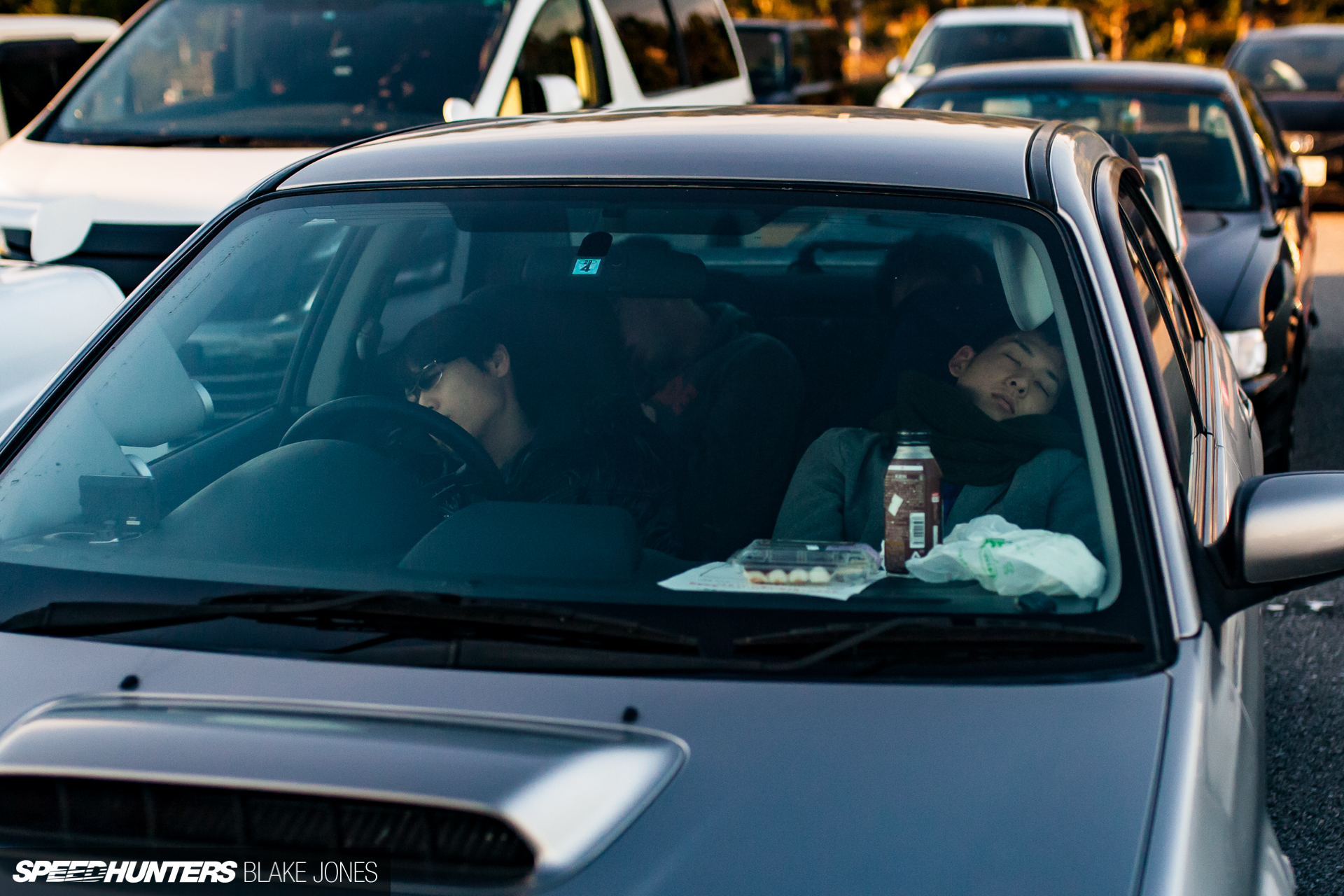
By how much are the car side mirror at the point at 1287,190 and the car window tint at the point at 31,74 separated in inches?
237

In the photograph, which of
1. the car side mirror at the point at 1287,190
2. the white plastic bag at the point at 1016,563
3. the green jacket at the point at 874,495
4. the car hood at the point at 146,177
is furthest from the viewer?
the car side mirror at the point at 1287,190

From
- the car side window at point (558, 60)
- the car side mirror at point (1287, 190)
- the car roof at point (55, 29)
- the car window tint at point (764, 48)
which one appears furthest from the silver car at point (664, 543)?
the car window tint at point (764, 48)

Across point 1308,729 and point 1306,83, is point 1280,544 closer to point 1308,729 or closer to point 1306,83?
point 1308,729

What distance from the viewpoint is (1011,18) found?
14227 mm

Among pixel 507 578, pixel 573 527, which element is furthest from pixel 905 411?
pixel 507 578

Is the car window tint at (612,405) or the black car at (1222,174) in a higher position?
the car window tint at (612,405)

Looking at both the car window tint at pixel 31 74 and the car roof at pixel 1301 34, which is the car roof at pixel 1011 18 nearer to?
the car roof at pixel 1301 34

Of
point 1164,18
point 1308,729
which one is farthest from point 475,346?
point 1164,18

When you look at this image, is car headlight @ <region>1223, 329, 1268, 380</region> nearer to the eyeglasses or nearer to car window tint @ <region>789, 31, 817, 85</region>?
the eyeglasses

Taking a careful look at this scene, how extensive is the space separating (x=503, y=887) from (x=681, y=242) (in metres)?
1.30

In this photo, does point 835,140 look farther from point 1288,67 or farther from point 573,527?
point 1288,67

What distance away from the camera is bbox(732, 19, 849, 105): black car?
15.5 m

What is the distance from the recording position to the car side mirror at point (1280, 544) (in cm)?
189

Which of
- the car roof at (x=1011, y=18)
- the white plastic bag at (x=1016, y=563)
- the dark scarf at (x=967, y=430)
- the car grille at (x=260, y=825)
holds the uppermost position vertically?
the dark scarf at (x=967, y=430)
